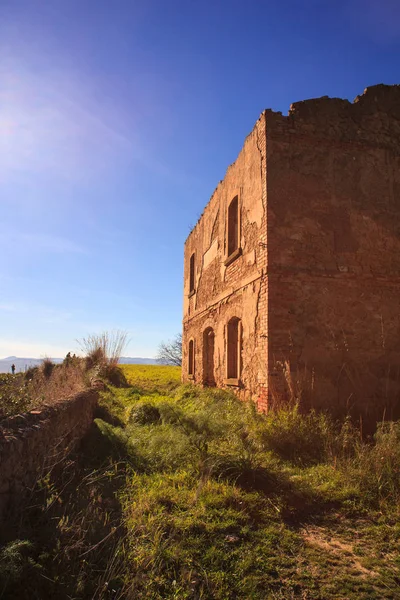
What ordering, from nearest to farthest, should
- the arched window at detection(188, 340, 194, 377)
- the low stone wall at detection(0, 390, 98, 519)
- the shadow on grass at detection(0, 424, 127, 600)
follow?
1. the shadow on grass at detection(0, 424, 127, 600)
2. the low stone wall at detection(0, 390, 98, 519)
3. the arched window at detection(188, 340, 194, 377)

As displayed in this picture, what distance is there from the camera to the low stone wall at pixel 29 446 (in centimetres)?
302

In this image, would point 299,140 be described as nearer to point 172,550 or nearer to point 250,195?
point 250,195

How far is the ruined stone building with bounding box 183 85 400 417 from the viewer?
7363 millimetres

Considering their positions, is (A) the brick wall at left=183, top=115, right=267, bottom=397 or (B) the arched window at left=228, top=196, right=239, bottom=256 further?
(B) the arched window at left=228, top=196, right=239, bottom=256

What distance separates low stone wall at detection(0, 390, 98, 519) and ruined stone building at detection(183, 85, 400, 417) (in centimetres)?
377

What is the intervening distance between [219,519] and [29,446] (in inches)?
76.1

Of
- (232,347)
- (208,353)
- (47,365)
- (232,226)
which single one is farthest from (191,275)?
(47,365)

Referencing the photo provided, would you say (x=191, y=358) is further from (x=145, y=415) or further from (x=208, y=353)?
(x=145, y=415)

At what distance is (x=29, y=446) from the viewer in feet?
11.6

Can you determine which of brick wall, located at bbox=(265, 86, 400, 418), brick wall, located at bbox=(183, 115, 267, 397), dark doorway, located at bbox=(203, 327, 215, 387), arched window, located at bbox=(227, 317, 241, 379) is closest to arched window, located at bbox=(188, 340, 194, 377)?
brick wall, located at bbox=(183, 115, 267, 397)

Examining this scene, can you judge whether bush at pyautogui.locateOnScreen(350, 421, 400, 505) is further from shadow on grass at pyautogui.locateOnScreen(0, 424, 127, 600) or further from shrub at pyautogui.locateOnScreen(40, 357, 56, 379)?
shrub at pyautogui.locateOnScreen(40, 357, 56, 379)

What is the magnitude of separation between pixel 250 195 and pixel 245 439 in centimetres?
543

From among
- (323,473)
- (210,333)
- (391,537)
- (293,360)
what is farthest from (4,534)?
(210,333)

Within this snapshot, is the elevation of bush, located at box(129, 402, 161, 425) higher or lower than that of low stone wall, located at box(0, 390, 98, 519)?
lower
